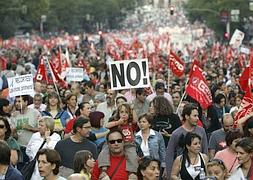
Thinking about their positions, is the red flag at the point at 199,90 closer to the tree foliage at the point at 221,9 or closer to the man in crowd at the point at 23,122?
the man in crowd at the point at 23,122

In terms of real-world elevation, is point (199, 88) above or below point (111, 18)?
above

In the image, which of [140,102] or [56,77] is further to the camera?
[56,77]

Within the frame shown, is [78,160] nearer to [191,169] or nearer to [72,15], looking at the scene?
[191,169]

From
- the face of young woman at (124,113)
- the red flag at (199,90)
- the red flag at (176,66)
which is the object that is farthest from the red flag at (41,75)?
the face of young woman at (124,113)

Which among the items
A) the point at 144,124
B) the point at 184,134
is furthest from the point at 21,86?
the point at 184,134

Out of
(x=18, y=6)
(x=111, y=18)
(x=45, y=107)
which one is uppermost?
(x=45, y=107)

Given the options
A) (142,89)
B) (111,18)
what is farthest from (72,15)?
(142,89)

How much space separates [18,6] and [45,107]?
72584mm

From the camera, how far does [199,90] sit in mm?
16516

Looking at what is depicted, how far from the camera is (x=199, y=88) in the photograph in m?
16.6

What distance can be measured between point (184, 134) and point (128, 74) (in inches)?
172

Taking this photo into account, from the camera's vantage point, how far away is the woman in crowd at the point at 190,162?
1089 cm

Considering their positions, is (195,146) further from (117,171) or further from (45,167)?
(45,167)

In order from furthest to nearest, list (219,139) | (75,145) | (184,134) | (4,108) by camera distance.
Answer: (4,108) < (219,139) < (184,134) < (75,145)
